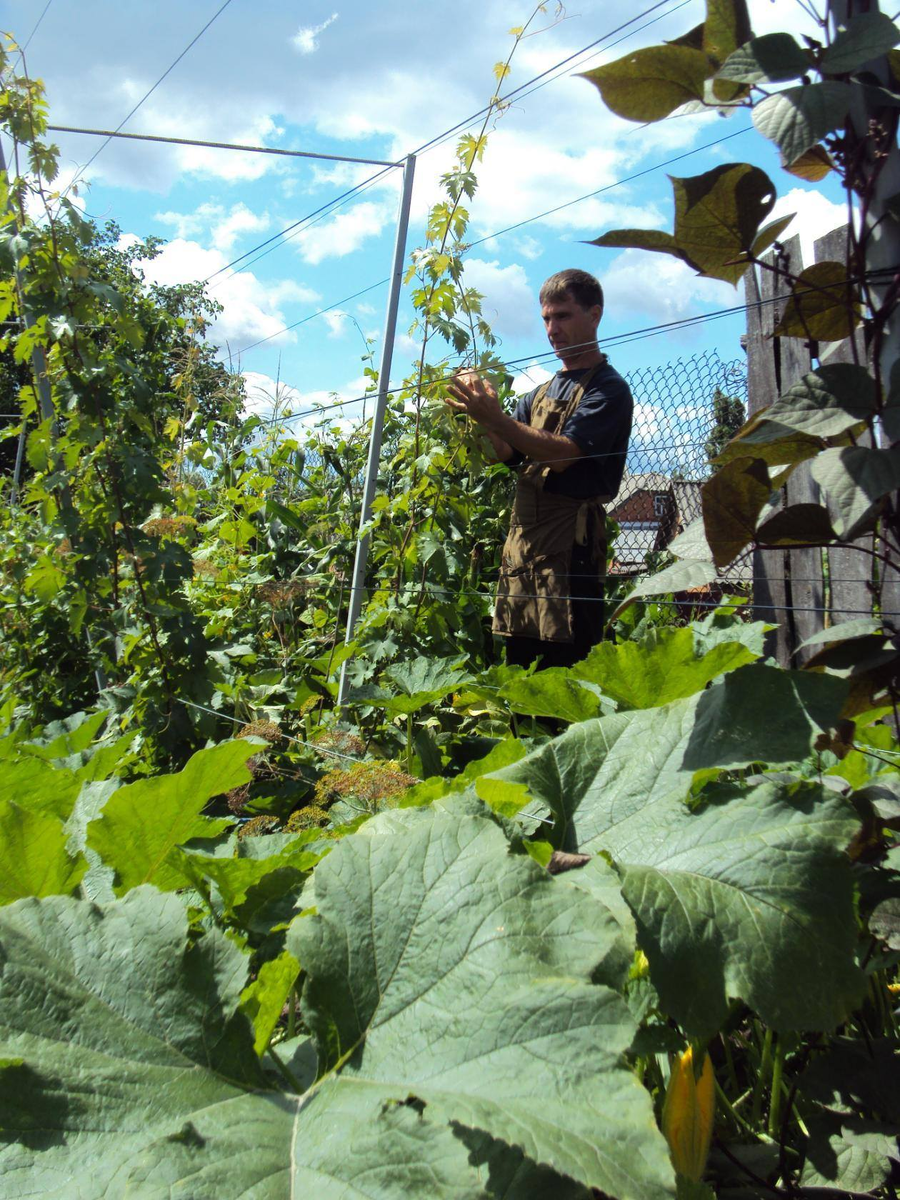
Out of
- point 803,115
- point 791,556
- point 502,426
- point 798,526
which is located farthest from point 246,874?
point 791,556

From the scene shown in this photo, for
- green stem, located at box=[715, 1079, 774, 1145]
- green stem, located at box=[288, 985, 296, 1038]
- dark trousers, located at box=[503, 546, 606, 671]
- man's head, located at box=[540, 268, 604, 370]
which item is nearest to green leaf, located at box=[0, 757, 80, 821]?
green stem, located at box=[288, 985, 296, 1038]

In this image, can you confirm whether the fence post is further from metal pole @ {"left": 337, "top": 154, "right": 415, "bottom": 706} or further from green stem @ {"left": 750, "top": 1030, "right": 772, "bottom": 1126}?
green stem @ {"left": 750, "top": 1030, "right": 772, "bottom": 1126}

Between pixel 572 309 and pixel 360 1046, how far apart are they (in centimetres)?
313

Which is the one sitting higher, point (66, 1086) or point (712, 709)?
point (712, 709)

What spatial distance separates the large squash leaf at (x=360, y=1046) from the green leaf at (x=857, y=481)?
1.45ft

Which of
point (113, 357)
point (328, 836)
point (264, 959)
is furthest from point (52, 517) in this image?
point (264, 959)

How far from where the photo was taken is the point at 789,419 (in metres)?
0.99

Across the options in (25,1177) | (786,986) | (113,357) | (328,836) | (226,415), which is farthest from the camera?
(226,415)

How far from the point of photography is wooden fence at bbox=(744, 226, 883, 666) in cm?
308

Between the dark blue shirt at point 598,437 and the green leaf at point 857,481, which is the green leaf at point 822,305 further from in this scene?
the dark blue shirt at point 598,437

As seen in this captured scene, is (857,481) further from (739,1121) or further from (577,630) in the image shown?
(577,630)

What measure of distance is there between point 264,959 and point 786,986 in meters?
0.59

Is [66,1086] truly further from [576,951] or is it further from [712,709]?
[712,709]

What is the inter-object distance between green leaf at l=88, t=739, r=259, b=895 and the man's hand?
7.15 ft
